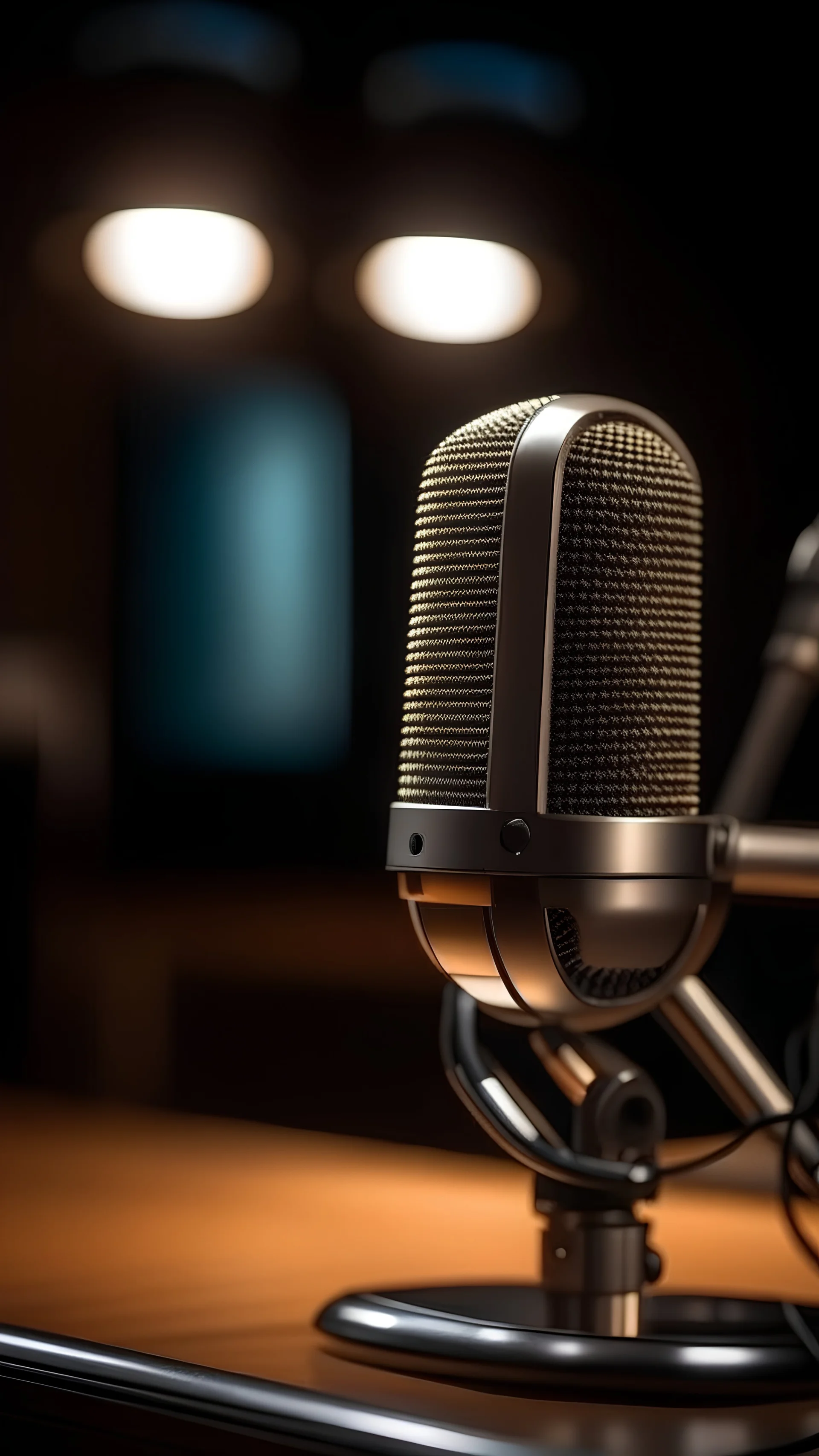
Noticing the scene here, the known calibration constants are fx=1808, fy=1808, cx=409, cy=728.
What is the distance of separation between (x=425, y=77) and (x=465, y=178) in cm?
7

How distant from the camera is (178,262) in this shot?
120 centimetres

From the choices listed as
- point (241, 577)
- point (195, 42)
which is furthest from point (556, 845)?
point (195, 42)

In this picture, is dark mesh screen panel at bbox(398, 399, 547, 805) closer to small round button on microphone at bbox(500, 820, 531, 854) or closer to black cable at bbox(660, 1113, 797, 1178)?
small round button on microphone at bbox(500, 820, 531, 854)

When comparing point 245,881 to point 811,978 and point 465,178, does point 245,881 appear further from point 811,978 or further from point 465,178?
point 465,178

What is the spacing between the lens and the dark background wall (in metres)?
1.13

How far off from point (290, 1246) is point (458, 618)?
0.43 m

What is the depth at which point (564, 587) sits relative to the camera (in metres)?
0.64

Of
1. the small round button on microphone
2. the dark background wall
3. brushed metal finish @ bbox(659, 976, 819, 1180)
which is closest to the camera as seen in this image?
the small round button on microphone

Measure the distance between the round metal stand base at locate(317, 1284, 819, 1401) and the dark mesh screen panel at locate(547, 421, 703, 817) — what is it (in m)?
0.19

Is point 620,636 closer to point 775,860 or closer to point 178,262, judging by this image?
point 775,860

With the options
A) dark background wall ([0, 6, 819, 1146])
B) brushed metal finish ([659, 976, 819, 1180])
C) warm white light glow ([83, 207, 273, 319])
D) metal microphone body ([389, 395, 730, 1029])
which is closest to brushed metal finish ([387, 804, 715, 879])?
metal microphone body ([389, 395, 730, 1029])

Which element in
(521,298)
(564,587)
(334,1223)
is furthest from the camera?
(521,298)

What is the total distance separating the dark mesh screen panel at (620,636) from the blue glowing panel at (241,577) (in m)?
0.53

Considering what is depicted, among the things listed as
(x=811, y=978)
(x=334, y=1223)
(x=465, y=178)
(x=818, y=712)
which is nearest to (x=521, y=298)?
(x=465, y=178)
